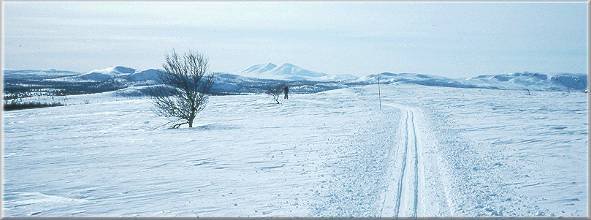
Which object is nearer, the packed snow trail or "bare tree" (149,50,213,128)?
the packed snow trail

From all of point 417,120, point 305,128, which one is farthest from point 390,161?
point 417,120

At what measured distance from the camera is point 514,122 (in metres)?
26.4

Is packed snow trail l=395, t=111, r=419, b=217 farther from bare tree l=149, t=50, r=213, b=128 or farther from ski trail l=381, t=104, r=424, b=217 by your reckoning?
bare tree l=149, t=50, r=213, b=128

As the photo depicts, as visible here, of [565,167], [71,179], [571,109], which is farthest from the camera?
[571,109]

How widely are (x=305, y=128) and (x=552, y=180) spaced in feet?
56.2

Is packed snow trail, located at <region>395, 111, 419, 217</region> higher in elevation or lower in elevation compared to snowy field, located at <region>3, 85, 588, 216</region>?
higher

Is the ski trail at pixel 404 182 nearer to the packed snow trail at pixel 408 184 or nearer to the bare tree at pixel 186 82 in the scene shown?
the packed snow trail at pixel 408 184

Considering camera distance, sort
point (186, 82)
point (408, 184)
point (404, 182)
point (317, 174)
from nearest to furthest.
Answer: point (408, 184) < point (404, 182) < point (317, 174) < point (186, 82)

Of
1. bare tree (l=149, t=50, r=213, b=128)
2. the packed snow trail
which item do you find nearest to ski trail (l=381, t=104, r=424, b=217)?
the packed snow trail

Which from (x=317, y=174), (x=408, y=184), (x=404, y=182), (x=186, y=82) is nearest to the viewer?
(x=408, y=184)

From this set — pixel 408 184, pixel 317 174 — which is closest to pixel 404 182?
pixel 408 184

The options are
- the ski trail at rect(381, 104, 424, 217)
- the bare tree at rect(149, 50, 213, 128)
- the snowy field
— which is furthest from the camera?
the bare tree at rect(149, 50, 213, 128)

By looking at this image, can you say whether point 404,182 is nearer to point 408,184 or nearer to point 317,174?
point 408,184

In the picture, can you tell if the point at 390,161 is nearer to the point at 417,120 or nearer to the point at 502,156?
the point at 502,156
